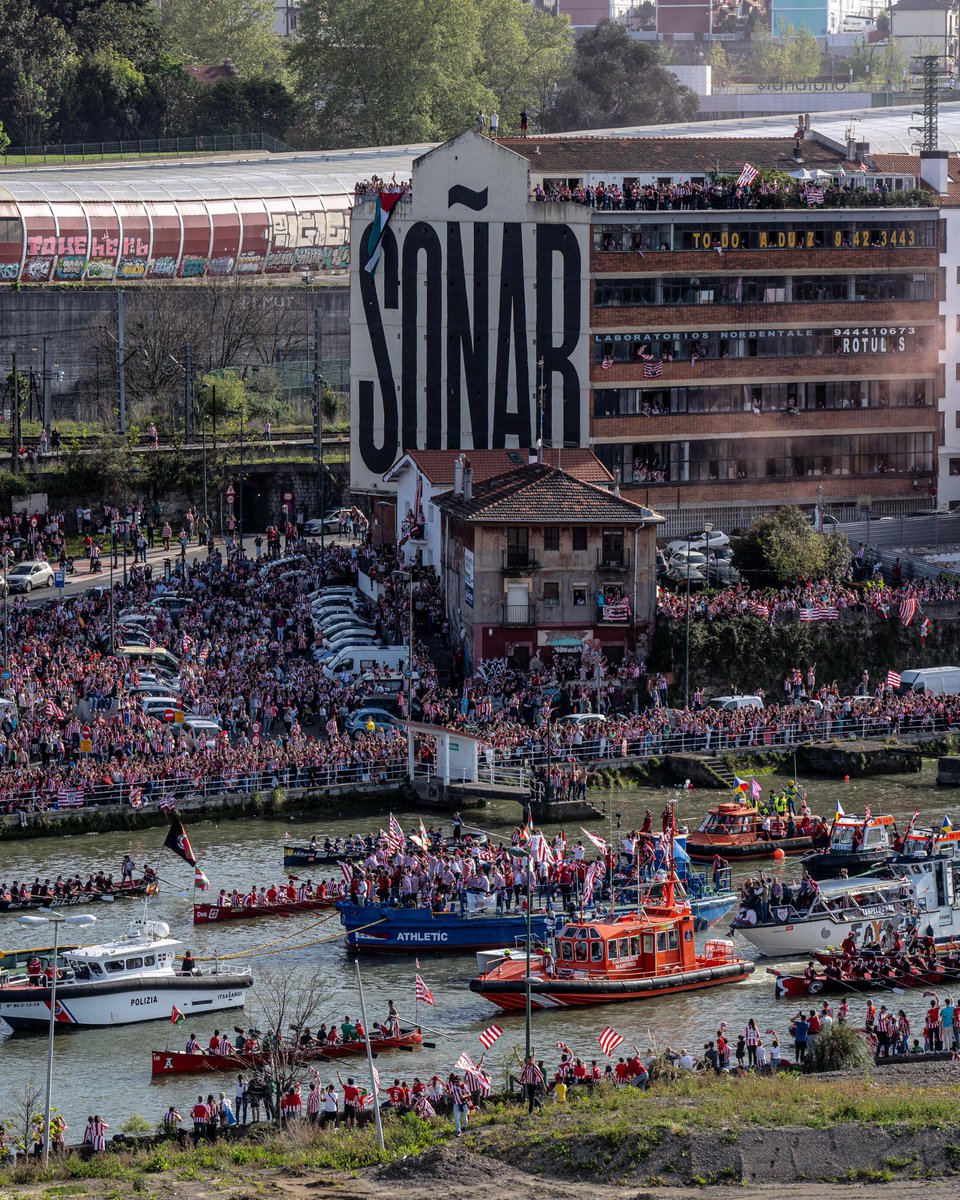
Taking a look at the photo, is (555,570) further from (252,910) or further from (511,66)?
(511,66)

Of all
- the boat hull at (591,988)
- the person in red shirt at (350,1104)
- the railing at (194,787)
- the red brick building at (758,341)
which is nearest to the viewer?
the person in red shirt at (350,1104)

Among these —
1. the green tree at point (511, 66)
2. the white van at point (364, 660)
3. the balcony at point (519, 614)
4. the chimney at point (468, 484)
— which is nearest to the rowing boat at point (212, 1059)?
the white van at point (364, 660)

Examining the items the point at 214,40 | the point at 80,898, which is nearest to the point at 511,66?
the point at 214,40

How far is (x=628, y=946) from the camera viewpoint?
61.5 m

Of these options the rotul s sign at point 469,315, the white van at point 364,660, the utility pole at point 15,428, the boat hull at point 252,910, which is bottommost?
the boat hull at point 252,910

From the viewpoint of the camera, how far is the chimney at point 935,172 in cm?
10612

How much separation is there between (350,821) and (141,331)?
54.6 meters

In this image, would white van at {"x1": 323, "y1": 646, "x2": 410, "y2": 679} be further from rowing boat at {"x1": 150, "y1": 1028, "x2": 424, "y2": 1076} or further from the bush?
the bush

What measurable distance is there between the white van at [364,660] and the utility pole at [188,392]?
30812 millimetres

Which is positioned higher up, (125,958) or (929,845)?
(929,845)

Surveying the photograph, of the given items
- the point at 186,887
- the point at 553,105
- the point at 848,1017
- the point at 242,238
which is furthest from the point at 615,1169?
the point at 553,105

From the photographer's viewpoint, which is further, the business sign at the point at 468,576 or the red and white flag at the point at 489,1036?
the business sign at the point at 468,576

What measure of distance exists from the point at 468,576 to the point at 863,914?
25.8 m

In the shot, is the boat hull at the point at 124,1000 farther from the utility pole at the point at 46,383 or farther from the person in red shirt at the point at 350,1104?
the utility pole at the point at 46,383
